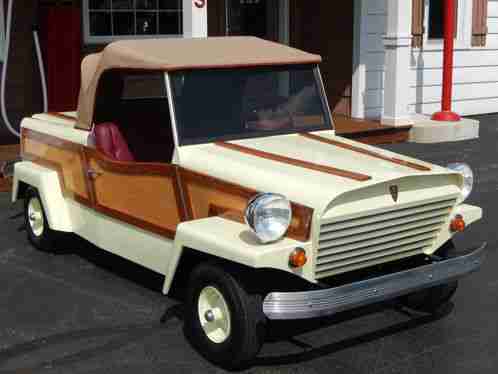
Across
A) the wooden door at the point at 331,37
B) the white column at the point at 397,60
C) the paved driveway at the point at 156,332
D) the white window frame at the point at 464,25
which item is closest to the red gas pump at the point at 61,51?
the wooden door at the point at 331,37

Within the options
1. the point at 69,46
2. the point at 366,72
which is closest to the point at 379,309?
the point at 69,46

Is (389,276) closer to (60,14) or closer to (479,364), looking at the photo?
(479,364)

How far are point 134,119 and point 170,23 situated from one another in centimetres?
639

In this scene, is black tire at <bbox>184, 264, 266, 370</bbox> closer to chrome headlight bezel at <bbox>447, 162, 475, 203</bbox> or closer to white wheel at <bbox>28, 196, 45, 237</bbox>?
chrome headlight bezel at <bbox>447, 162, 475, 203</bbox>

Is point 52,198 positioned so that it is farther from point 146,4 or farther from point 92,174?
point 146,4

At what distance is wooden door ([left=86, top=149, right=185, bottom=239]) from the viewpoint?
4684 millimetres

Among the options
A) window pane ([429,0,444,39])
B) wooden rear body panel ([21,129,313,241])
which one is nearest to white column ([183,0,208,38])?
wooden rear body panel ([21,129,313,241])

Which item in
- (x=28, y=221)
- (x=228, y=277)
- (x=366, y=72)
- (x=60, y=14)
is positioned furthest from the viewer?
(x=366, y=72)

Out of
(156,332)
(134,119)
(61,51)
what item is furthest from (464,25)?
(156,332)

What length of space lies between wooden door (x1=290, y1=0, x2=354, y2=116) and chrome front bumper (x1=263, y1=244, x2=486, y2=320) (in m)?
8.34

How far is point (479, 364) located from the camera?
4191 mm

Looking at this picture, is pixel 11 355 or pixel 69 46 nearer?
pixel 11 355

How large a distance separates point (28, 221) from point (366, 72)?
7.23 m

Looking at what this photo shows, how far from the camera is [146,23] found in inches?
464
